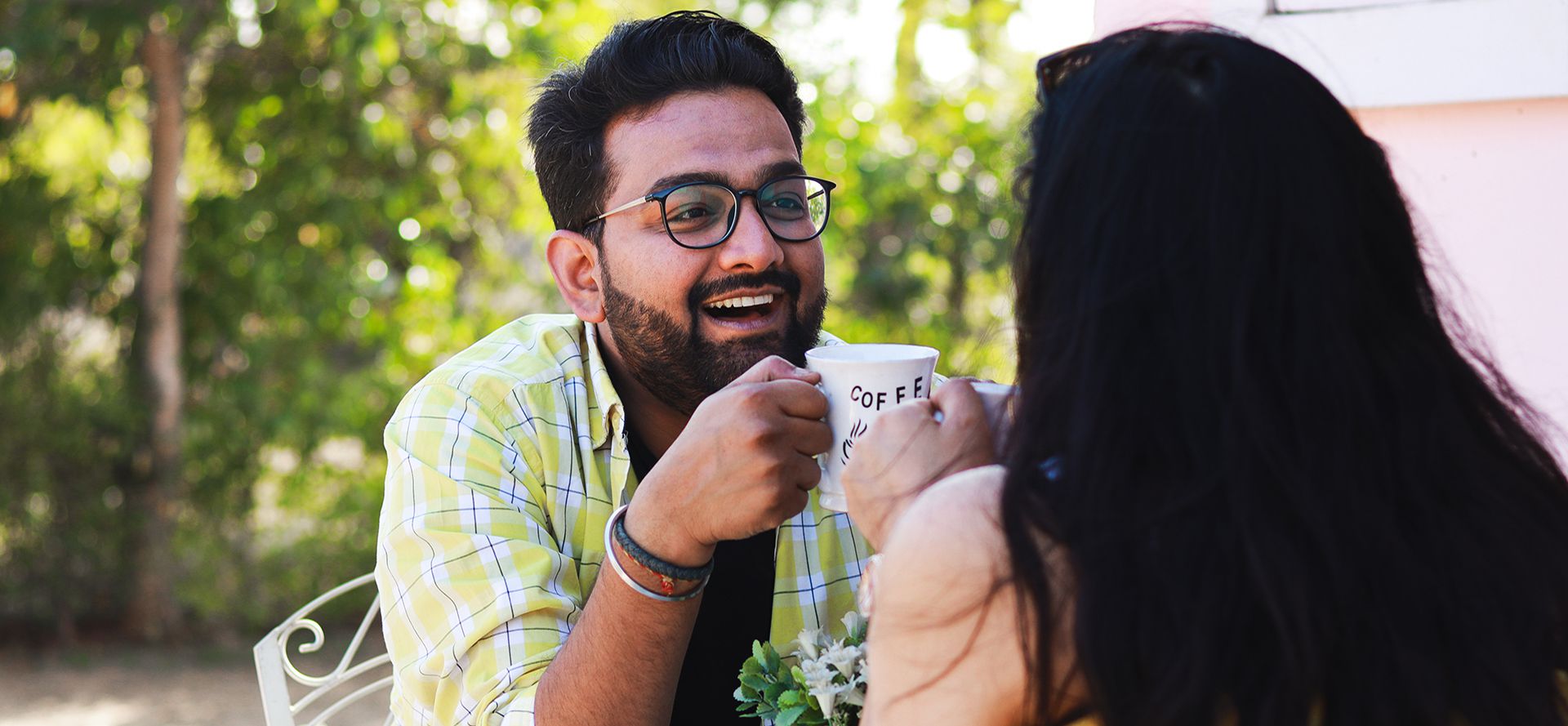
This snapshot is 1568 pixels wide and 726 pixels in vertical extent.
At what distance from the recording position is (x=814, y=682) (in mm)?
1501

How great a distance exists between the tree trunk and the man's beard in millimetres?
4513

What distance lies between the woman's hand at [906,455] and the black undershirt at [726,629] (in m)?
0.82

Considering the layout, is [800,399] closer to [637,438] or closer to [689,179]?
[689,179]

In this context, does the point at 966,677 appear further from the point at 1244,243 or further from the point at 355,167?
the point at 355,167

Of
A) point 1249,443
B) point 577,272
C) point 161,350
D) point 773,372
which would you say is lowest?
point 1249,443

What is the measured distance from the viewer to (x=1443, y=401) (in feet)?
4.03

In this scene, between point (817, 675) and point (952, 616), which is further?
point (817, 675)

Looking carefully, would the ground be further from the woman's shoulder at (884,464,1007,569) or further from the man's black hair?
the woman's shoulder at (884,464,1007,569)

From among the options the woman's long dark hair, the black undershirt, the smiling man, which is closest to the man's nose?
the smiling man

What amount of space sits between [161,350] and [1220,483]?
6127 mm

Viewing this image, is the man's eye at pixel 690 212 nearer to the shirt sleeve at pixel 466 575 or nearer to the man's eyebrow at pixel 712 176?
the man's eyebrow at pixel 712 176

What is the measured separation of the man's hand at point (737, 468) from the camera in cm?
161

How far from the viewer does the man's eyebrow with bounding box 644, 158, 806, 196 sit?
7.15 ft

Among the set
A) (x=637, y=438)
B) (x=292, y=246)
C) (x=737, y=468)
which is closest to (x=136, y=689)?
(x=292, y=246)
